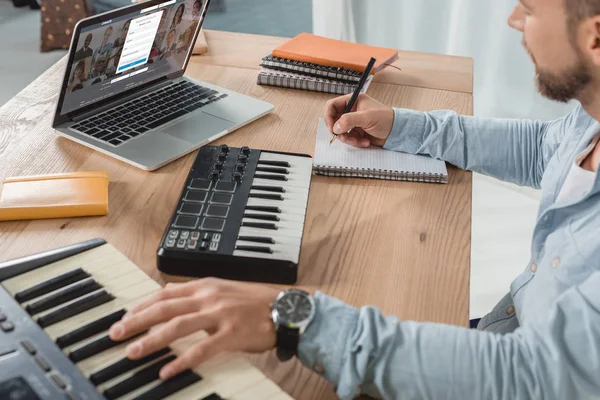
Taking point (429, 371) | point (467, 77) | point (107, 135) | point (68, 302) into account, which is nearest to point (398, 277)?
point (429, 371)

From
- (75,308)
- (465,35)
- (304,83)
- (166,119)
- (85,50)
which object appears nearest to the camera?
(75,308)

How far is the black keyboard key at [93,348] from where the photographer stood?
696 millimetres

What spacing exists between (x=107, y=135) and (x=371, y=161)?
46cm

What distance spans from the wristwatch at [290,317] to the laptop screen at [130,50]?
2.00 ft

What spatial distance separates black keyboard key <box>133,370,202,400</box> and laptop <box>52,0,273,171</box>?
508 millimetres

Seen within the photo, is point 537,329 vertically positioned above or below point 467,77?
above

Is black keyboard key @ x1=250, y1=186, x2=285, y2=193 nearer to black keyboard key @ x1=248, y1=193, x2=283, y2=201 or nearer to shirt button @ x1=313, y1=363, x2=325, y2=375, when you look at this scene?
black keyboard key @ x1=248, y1=193, x2=283, y2=201

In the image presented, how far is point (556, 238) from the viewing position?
3.14ft

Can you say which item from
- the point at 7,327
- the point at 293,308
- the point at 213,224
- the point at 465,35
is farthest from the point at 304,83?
the point at 465,35

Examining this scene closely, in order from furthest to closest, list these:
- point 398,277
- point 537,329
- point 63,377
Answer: point 398,277 → point 537,329 → point 63,377

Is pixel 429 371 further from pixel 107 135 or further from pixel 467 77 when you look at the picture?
pixel 467 77

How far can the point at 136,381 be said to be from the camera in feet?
2.22

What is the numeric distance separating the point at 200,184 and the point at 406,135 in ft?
1.32

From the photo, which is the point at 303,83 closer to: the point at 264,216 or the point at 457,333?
the point at 264,216
